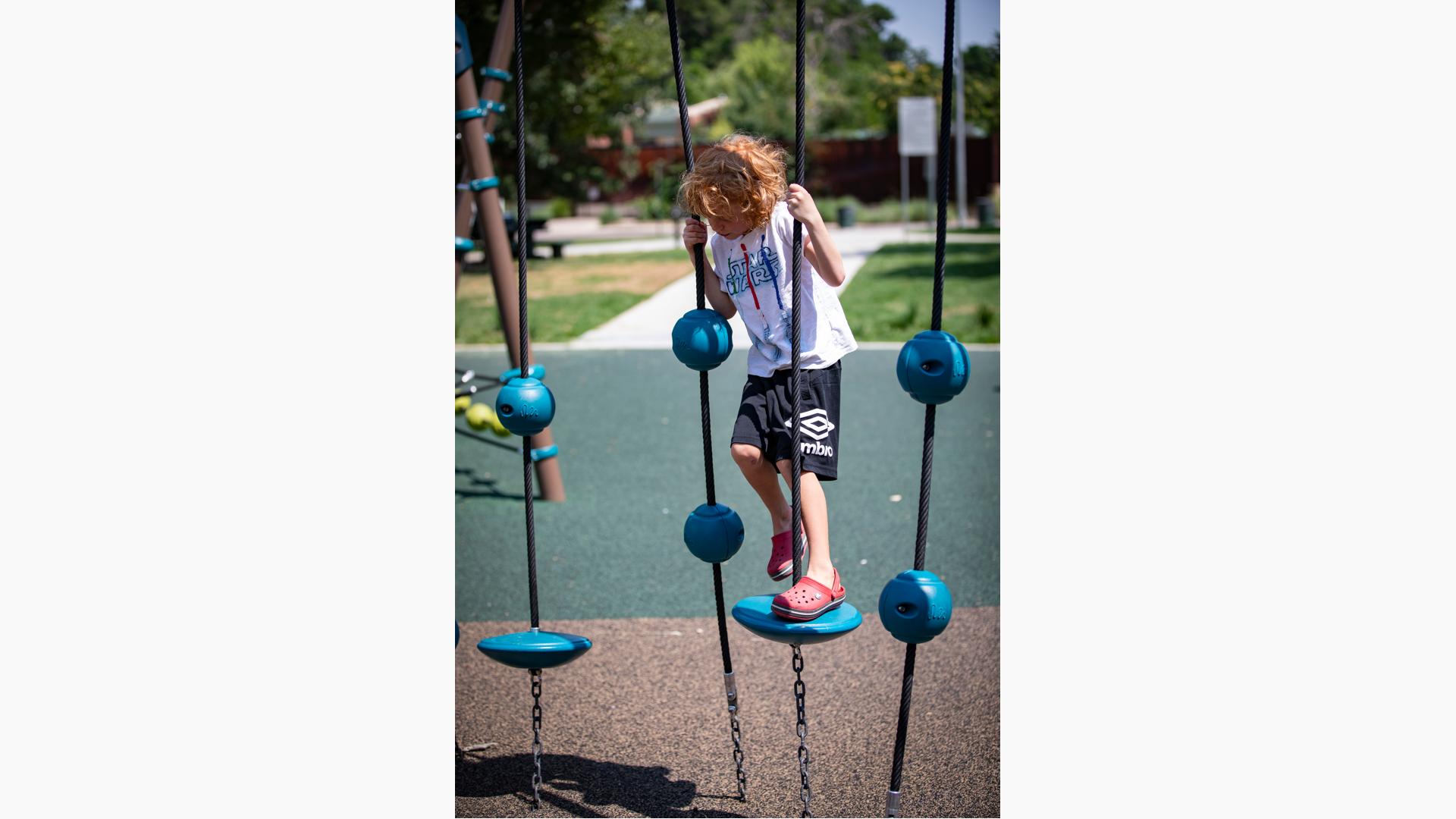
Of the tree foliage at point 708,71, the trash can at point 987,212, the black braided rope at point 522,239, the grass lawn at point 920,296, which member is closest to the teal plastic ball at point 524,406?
the black braided rope at point 522,239

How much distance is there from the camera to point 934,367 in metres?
2.43

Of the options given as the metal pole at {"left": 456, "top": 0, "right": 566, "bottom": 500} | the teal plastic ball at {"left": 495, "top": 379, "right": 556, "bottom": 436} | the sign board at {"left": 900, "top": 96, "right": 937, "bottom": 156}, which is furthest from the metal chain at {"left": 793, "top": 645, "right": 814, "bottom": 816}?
the sign board at {"left": 900, "top": 96, "right": 937, "bottom": 156}

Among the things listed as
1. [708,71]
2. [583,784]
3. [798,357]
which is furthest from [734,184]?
[708,71]

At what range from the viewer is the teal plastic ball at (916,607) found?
2449 mm

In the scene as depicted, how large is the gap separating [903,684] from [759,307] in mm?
881

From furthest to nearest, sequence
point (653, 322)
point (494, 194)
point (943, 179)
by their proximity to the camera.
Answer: point (653, 322) → point (494, 194) → point (943, 179)

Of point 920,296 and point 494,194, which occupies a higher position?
point 494,194

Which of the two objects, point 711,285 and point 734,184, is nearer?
point 734,184

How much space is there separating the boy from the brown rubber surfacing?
74cm

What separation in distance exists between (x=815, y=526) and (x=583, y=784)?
1.03 m

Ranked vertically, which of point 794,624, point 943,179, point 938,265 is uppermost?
point 943,179

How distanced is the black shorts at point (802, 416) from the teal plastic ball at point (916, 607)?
0.98 feet

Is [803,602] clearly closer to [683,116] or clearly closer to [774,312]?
[774,312]

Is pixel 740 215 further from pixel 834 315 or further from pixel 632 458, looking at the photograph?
pixel 632 458
